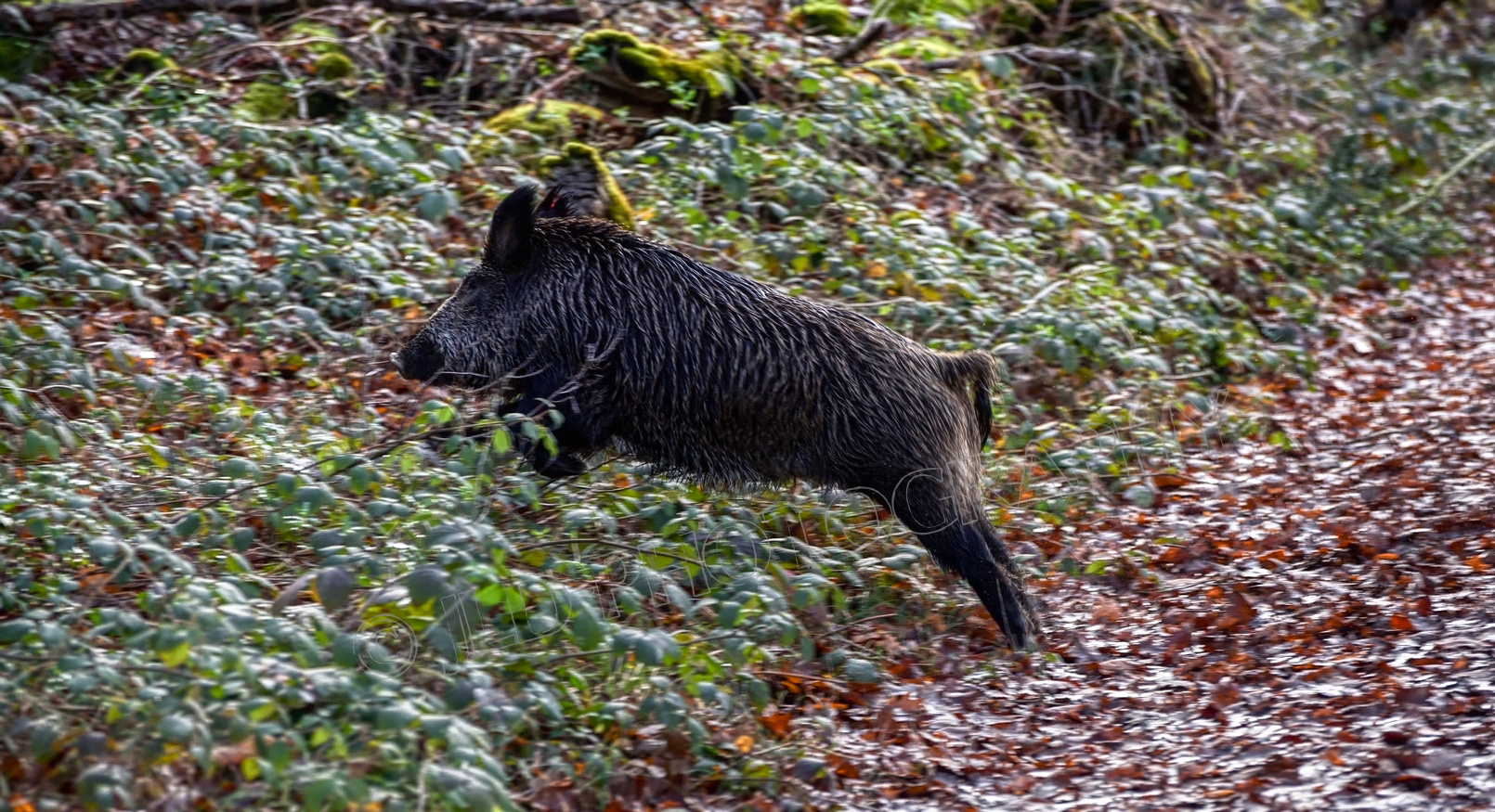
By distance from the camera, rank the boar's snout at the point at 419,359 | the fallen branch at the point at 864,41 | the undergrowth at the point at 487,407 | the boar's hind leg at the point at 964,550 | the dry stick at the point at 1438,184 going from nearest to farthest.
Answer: the undergrowth at the point at 487,407
the boar's hind leg at the point at 964,550
the boar's snout at the point at 419,359
the fallen branch at the point at 864,41
the dry stick at the point at 1438,184

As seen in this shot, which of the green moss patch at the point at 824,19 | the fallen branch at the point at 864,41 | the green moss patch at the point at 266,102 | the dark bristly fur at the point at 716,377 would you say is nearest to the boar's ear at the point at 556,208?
the dark bristly fur at the point at 716,377

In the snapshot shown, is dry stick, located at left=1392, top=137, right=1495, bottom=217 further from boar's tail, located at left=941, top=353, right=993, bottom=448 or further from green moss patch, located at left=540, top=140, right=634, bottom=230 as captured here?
boar's tail, located at left=941, top=353, right=993, bottom=448

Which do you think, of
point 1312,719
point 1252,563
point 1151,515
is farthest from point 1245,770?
point 1151,515

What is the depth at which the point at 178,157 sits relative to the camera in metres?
9.14

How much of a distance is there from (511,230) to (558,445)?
1.09 meters

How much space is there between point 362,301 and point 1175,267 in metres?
5.95

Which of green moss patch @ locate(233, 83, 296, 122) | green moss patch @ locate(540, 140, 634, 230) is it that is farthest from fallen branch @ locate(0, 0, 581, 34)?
green moss patch @ locate(540, 140, 634, 230)

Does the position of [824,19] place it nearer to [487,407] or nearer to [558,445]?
[487,407]

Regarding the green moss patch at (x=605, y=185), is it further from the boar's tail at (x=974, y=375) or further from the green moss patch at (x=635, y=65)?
the boar's tail at (x=974, y=375)

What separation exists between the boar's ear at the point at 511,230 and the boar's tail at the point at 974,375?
2.08 meters

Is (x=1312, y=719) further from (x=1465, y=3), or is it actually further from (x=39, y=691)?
(x=1465, y=3)

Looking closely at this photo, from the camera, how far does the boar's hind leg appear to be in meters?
6.28

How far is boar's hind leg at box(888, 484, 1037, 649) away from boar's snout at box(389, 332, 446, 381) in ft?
7.95

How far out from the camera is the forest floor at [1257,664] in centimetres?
511
